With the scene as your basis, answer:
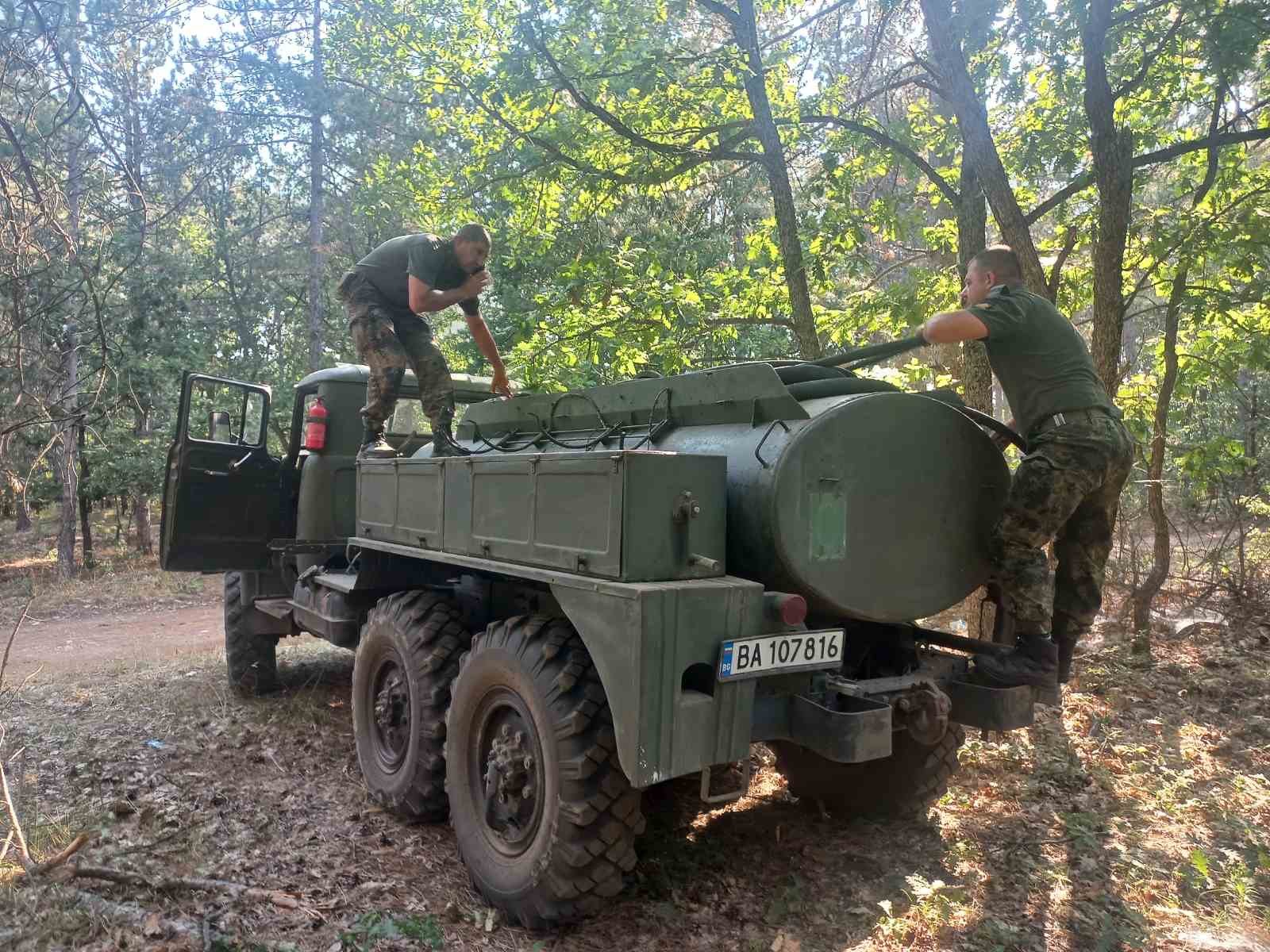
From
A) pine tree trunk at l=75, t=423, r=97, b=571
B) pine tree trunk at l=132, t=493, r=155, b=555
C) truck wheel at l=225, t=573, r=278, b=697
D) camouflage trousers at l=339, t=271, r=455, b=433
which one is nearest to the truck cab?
truck wheel at l=225, t=573, r=278, b=697

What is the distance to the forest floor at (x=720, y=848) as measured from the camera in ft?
10.5

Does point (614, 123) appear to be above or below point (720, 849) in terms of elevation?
above

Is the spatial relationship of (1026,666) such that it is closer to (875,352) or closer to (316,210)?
(875,352)

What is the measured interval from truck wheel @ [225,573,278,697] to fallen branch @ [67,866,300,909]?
3335 millimetres

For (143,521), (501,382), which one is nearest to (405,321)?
(501,382)

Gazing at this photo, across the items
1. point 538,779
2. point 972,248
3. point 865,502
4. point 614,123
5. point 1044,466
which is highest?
point 614,123

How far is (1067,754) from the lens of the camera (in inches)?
199

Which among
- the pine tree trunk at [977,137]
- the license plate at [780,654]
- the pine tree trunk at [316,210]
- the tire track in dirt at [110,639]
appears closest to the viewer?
the license plate at [780,654]

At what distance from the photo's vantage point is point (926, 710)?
3.33 meters

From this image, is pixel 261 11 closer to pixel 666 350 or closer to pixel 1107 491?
pixel 666 350

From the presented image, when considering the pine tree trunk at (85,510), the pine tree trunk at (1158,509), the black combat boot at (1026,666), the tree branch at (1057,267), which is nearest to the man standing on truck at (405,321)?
the black combat boot at (1026,666)

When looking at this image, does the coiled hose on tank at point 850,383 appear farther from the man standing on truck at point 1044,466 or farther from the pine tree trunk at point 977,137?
the pine tree trunk at point 977,137

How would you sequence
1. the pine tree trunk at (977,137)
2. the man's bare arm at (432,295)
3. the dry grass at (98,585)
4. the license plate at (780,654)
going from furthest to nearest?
the dry grass at (98,585)
the pine tree trunk at (977,137)
the man's bare arm at (432,295)
the license plate at (780,654)

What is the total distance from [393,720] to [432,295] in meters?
2.44
